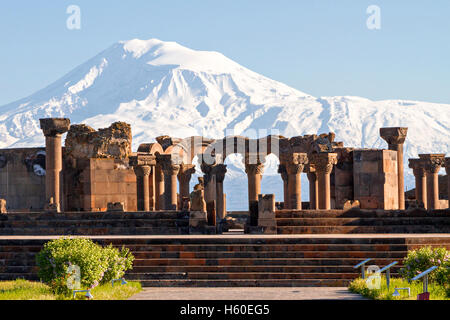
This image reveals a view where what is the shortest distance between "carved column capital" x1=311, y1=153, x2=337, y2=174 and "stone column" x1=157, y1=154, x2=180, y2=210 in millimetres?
9263

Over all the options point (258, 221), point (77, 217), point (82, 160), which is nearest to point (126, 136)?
point (82, 160)

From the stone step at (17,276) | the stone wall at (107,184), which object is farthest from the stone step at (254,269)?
the stone wall at (107,184)

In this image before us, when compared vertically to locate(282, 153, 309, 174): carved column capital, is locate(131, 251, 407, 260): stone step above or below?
below

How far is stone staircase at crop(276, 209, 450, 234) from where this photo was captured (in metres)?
26.8

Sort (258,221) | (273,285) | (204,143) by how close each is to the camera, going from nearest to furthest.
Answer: (273,285) → (258,221) → (204,143)

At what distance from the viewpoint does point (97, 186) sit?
36656 mm

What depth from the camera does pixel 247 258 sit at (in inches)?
877

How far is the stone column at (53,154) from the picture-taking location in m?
38.3

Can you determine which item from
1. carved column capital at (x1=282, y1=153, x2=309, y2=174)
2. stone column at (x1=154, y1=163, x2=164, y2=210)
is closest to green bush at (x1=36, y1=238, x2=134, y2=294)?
carved column capital at (x1=282, y1=153, x2=309, y2=174)

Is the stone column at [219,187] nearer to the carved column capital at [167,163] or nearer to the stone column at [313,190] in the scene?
the carved column capital at [167,163]

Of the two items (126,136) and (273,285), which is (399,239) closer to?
(273,285)

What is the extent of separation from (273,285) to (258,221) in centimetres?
613

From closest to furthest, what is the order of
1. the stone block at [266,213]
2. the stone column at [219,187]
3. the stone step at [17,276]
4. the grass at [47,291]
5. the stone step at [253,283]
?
1. the grass at [47,291]
2. the stone step at [253,283]
3. the stone step at [17,276]
4. the stone block at [266,213]
5. the stone column at [219,187]

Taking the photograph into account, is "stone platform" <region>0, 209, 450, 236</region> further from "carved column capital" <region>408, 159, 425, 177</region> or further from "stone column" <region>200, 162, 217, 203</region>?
"carved column capital" <region>408, 159, 425, 177</region>
